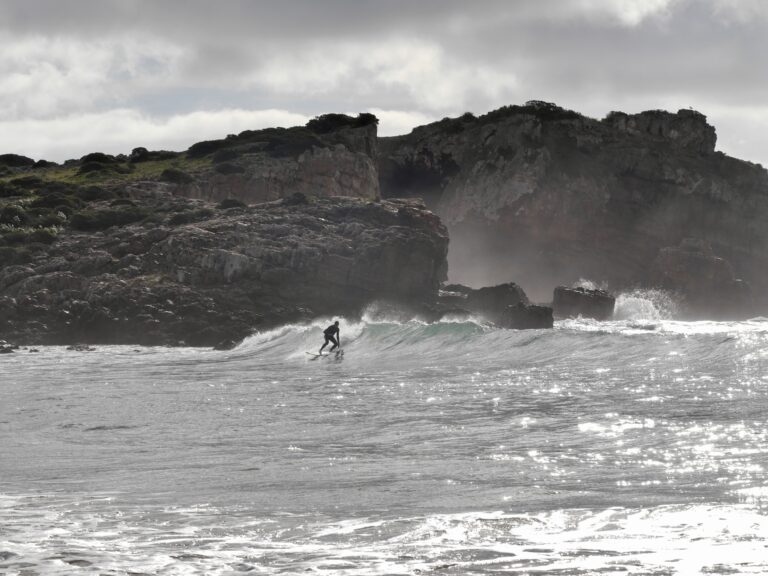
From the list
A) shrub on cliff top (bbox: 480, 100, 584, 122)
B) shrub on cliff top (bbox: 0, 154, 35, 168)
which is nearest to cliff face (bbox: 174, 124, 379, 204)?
shrub on cliff top (bbox: 480, 100, 584, 122)

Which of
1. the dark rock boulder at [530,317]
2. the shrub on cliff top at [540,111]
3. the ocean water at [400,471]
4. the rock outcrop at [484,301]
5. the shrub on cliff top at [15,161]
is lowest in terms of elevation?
the ocean water at [400,471]

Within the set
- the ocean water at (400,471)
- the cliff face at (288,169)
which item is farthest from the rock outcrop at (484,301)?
the ocean water at (400,471)

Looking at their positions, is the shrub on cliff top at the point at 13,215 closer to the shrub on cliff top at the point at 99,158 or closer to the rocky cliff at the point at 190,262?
the rocky cliff at the point at 190,262

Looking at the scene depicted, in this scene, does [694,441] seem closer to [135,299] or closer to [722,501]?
[722,501]

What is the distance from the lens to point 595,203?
300ft

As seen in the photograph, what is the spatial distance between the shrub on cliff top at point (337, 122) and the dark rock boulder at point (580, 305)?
97.4 ft

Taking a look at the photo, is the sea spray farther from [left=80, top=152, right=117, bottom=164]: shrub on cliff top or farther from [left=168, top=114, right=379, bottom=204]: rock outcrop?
[left=80, top=152, right=117, bottom=164]: shrub on cliff top

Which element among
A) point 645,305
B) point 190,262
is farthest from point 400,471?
point 645,305

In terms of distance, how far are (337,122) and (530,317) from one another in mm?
40219

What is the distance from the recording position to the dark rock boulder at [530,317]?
2002 inches

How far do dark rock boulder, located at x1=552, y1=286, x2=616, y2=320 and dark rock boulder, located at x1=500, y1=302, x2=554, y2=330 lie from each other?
38.8 feet

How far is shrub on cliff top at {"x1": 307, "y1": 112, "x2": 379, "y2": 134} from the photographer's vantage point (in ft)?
279

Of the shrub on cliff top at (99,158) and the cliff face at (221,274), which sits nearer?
the cliff face at (221,274)

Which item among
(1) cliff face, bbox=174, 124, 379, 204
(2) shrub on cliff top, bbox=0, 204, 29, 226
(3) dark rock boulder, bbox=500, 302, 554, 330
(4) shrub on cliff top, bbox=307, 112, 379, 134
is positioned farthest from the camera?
(4) shrub on cliff top, bbox=307, 112, 379, 134
